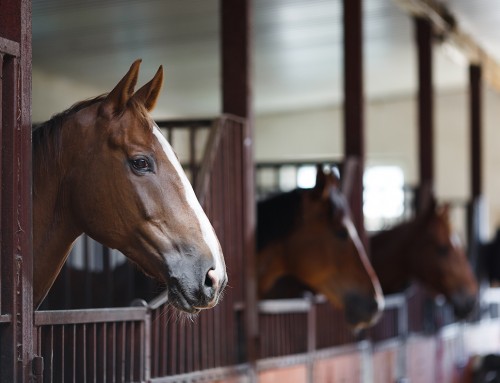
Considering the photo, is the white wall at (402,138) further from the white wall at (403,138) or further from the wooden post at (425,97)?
the wooden post at (425,97)

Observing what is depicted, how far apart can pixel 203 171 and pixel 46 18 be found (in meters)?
4.21

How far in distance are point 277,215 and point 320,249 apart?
294mm

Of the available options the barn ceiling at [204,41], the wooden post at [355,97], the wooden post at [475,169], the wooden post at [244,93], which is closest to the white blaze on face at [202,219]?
the wooden post at [244,93]

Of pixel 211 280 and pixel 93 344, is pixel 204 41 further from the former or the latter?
pixel 211 280

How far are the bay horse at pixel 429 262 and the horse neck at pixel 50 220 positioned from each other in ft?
15.6

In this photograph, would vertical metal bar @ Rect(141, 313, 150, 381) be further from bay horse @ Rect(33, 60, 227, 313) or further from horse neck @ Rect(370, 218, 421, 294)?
horse neck @ Rect(370, 218, 421, 294)

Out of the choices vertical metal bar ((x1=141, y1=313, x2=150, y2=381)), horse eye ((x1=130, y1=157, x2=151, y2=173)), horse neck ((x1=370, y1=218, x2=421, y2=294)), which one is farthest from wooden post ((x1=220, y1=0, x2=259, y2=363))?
horse neck ((x1=370, y1=218, x2=421, y2=294))

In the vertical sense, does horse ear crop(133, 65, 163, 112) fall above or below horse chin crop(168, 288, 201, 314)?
above

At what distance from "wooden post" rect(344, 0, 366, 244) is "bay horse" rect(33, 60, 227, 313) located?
3768 mm

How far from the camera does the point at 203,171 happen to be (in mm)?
4434

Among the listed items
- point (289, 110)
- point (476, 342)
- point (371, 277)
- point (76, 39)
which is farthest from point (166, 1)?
point (289, 110)

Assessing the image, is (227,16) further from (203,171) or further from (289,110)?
(289,110)

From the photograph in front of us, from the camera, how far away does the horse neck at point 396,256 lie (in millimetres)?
7480

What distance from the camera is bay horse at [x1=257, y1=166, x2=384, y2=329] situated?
540cm
